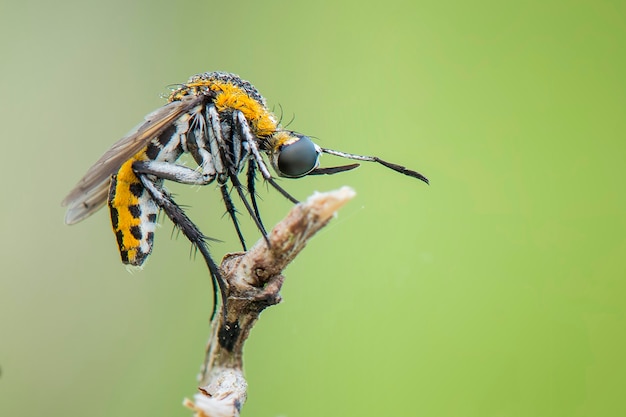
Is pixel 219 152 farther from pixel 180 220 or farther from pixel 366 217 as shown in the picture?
pixel 366 217

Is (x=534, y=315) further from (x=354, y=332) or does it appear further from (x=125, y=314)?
(x=125, y=314)

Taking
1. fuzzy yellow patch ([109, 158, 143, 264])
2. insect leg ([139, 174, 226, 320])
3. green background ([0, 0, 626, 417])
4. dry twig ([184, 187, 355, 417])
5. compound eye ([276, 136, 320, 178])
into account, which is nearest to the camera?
dry twig ([184, 187, 355, 417])

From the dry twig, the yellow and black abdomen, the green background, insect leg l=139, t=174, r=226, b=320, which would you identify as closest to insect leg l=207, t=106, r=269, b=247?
insect leg l=139, t=174, r=226, b=320

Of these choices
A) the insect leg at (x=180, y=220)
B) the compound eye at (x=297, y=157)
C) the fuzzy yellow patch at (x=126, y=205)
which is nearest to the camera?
the insect leg at (x=180, y=220)

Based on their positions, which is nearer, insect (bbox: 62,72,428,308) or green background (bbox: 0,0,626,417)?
insect (bbox: 62,72,428,308)

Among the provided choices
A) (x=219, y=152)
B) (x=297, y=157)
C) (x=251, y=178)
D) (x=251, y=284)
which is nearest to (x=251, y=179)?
(x=251, y=178)

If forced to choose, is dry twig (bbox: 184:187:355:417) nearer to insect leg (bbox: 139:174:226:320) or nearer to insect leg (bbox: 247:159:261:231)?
insect leg (bbox: 139:174:226:320)

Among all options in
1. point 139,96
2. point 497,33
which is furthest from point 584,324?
point 139,96

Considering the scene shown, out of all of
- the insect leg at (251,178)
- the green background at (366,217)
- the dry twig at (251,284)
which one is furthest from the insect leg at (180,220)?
the green background at (366,217)

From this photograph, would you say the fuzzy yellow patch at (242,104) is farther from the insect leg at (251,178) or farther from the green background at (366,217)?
the green background at (366,217)
